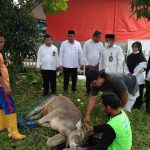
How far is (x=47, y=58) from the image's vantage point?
7.84 m

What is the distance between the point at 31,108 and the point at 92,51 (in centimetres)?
219

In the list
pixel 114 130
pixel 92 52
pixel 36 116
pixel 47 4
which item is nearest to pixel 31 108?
pixel 36 116

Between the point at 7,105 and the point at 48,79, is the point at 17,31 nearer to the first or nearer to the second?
the point at 48,79

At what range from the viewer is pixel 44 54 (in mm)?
7863

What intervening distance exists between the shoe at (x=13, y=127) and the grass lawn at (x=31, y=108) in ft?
0.29

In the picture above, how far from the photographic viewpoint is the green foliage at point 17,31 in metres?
8.33

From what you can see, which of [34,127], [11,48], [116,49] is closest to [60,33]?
[11,48]

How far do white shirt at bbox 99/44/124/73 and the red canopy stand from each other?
5.47m

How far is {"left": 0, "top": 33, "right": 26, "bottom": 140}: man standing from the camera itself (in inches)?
211

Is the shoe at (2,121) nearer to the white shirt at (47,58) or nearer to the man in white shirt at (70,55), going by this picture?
the white shirt at (47,58)

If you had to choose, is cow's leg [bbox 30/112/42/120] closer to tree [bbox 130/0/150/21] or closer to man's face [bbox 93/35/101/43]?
man's face [bbox 93/35/101/43]

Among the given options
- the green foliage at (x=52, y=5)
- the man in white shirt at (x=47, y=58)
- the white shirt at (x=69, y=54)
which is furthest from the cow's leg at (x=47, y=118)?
the green foliage at (x=52, y=5)

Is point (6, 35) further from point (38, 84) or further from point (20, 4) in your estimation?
point (38, 84)

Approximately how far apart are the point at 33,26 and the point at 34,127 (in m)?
3.57
